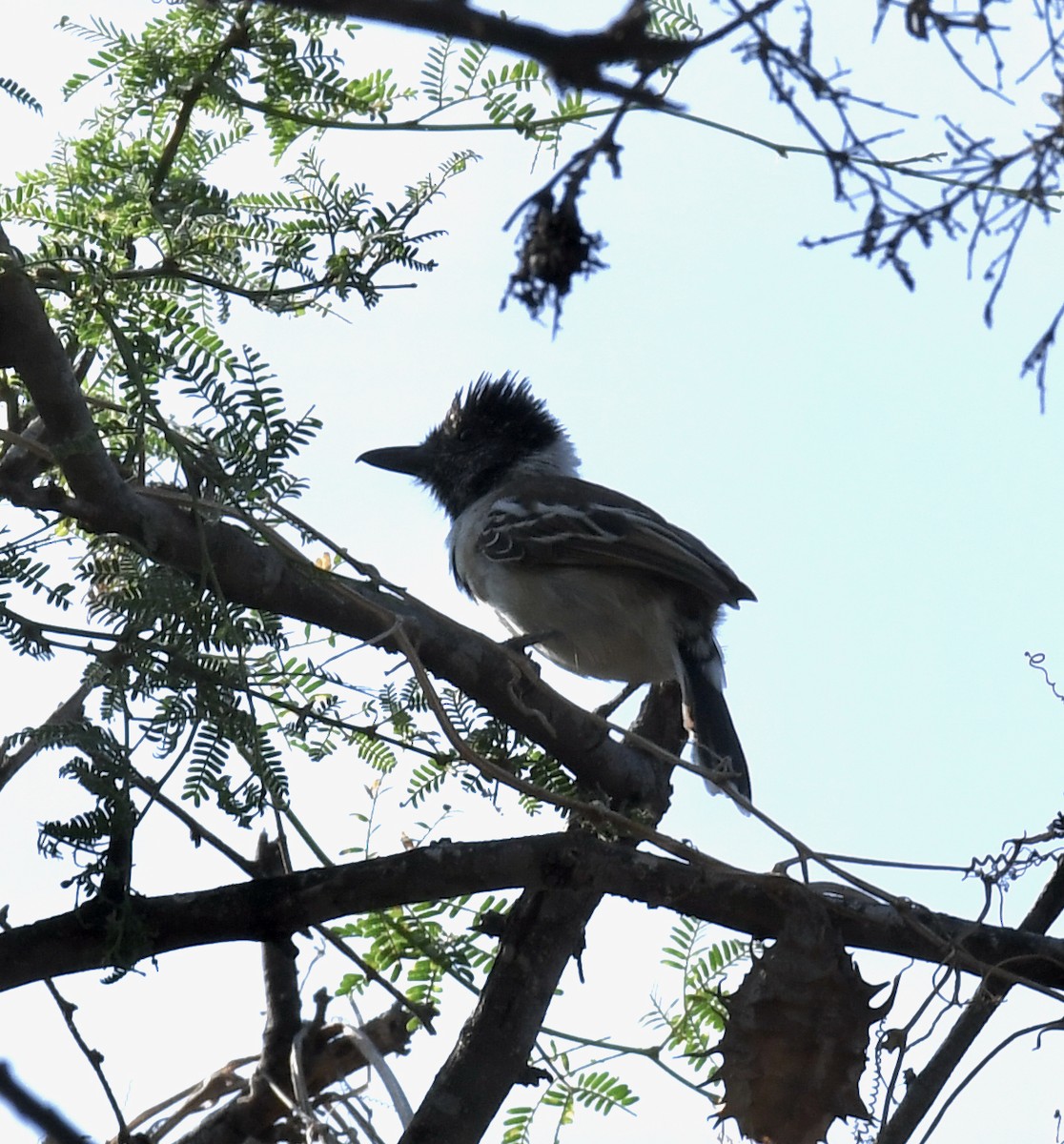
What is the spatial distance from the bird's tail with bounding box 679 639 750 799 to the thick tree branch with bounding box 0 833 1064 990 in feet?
6.43

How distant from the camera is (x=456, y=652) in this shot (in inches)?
136

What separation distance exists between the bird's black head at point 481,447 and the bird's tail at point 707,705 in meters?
1.56

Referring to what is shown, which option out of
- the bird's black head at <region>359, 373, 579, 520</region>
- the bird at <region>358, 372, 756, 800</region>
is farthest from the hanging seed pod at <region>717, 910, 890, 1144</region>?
the bird's black head at <region>359, 373, 579, 520</region>

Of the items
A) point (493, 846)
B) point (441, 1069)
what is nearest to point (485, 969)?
point (441, 1069)

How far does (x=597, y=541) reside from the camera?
5723 mm

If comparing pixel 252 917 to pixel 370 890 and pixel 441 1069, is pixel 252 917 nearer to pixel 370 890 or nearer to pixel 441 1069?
pixel 370 890

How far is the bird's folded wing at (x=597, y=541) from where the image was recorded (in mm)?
5629

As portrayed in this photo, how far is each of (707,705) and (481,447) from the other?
7.07 feet

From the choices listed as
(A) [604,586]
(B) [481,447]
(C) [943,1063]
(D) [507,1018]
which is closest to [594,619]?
(A) [604,586]

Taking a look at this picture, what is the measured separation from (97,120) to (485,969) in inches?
81.4

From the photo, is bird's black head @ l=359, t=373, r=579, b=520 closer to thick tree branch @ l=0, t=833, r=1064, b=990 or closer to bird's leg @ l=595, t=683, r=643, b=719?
bird's leg @ l=595, t=683, r=643, b=719

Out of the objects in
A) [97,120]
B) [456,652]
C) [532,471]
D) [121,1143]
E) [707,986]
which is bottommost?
[121,1143]

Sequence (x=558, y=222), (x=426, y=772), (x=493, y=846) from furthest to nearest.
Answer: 1. (x=426, y=772)
2. (x=493, y=846)
3. (x=558, y=222)

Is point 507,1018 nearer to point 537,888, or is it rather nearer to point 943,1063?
point 537,888
